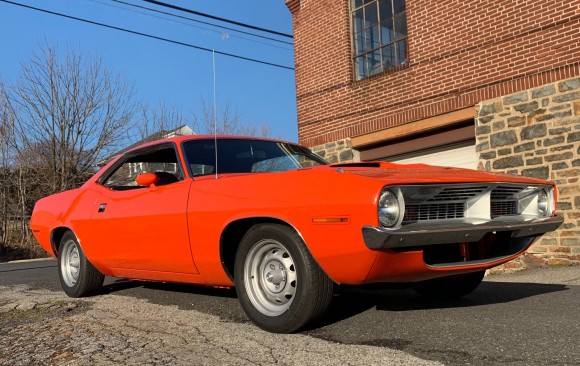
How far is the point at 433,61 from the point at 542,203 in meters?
5.97

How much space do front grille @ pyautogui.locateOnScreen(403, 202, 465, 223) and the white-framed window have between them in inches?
279

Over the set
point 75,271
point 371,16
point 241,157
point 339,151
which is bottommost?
point 75,271

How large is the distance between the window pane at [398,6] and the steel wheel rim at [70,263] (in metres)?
7.33

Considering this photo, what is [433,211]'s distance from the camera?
10.5ft

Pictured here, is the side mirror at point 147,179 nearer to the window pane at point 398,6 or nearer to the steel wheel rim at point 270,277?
the steel wheel rim at point 270,277

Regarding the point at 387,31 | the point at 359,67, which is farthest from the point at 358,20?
the point at 359,67

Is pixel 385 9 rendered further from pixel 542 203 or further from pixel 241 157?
pixel 542 203

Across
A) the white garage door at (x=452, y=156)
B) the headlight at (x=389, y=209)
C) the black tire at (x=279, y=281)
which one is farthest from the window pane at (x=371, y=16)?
the headlight at (x=389, y=209)

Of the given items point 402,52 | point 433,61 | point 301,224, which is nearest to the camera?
point 301,224

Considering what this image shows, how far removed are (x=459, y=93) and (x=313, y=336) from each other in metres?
6.72

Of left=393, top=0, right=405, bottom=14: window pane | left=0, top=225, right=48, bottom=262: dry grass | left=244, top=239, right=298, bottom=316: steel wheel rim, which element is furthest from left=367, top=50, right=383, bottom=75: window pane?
left=0, top=225, right=48, bottom=262: dry grass

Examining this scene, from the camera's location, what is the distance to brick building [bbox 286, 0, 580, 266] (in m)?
7.64

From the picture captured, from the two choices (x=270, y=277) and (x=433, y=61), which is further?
(x=433, y=61)

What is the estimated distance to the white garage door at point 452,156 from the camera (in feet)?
29.2
